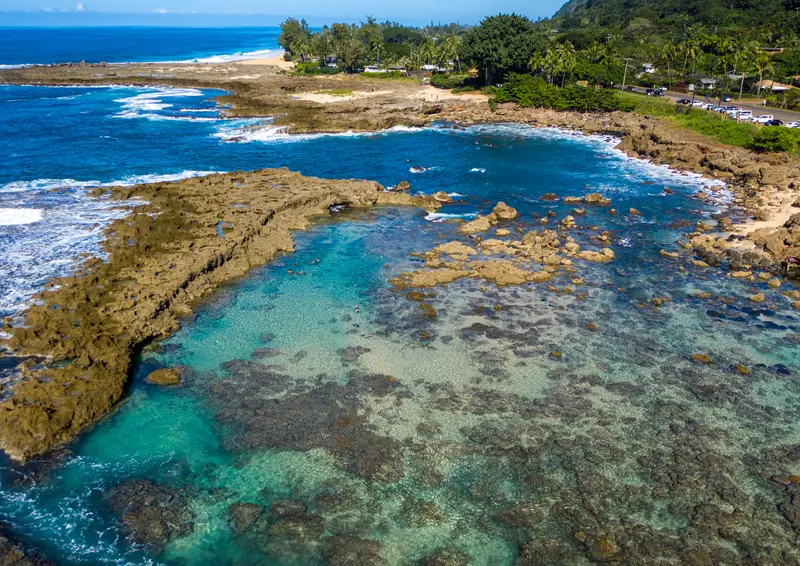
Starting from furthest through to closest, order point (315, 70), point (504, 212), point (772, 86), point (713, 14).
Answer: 1. point (713, 14)
2. point (315, 70)
3. point (772, 86)
4. point (504, 212)

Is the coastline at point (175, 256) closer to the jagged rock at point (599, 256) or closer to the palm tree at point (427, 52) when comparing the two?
the jagged rock at point (599, 256)

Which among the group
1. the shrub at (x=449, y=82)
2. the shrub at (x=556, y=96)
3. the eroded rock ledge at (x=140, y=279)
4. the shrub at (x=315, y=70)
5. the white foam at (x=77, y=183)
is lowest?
the eroded rock ledge at (x=140, y=279)

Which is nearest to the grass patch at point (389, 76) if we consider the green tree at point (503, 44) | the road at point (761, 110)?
the green tree at point (503, 44)

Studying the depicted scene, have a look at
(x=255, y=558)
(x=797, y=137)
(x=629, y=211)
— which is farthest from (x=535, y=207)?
(x=255, y=558)

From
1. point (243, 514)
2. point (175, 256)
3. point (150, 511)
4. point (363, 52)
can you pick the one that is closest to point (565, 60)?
point (363, 52)

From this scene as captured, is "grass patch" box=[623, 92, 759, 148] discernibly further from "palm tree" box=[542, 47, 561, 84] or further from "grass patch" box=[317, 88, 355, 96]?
"grass patch" box=[317, 88, 355, 96]

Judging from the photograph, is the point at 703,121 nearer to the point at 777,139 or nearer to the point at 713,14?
the point at 777,139

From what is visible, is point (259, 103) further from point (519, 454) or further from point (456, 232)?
point (519, 454)
